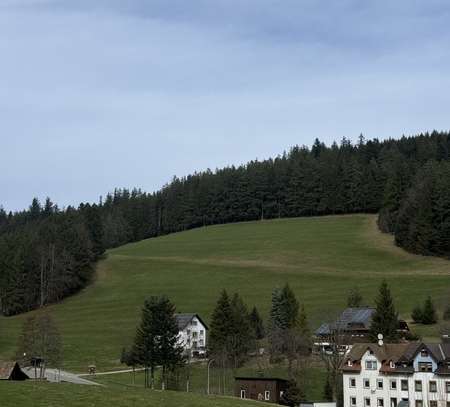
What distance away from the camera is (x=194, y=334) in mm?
119250

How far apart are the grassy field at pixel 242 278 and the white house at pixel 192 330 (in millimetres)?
7003

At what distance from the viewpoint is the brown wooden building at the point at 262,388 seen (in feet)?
261

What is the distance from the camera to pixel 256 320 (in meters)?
111

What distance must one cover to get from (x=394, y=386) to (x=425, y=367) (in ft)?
13.9

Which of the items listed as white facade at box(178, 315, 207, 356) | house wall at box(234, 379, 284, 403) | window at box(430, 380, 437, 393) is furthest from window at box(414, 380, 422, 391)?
white facade at box(178, 315, 207, 356)

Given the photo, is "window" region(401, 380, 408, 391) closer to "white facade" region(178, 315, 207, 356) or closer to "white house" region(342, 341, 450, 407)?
"white house" region(342, 341, 450, 407)

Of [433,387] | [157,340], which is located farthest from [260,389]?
[433,387]

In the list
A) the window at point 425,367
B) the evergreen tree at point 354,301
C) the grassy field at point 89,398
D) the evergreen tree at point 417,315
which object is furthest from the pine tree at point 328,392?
the evergreen tree at point 354,301

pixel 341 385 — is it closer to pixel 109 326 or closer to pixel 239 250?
pixel 109 326

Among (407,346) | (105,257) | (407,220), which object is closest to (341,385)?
(407,346)

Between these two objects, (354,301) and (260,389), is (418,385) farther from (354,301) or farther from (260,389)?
(354,301)

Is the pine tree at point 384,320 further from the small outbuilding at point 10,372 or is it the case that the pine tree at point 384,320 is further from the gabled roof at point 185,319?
the small outbuilding at point 10,372

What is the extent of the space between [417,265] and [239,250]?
154ft

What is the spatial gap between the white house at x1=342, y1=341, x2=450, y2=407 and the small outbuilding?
36770mm
